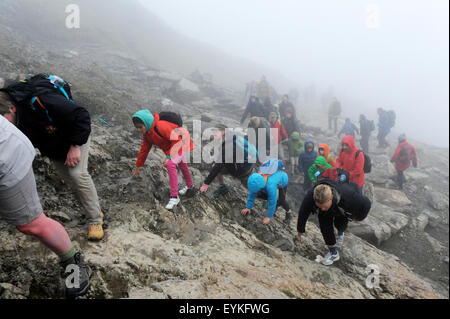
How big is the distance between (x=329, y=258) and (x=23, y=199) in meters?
5.43

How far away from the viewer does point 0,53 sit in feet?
32.4

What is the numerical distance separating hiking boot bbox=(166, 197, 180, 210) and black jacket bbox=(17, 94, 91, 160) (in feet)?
7.25

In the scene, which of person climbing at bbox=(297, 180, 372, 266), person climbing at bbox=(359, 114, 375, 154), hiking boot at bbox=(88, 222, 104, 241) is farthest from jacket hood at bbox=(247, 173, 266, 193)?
person climbing at bbox=(359, 114, 375, 154)

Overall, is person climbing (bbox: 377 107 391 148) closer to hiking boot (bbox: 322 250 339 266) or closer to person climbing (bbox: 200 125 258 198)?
person climbing (bbox: 200 125 258 198)

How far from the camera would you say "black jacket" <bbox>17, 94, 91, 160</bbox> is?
3.18m

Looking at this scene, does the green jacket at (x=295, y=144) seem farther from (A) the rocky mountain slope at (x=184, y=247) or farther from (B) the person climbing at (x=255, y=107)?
(A) the rocky mountain slope at (x=184, y=247)

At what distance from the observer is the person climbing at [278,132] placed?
1056cm

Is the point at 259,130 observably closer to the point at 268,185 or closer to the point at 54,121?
the point at 268,185

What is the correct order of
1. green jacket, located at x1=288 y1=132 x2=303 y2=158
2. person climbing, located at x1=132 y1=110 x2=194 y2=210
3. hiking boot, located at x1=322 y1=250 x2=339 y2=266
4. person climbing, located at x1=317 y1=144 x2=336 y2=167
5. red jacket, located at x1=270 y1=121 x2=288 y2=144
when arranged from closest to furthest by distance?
person climbing, located at x1=132 y1=110 x2=194 y2=210, hiking boot, located at x1=322 y1=250 x2=339 y2=266, person climbing, located at x1=317 y1=144 x2=336 y2=167, green jacket, located at x1=288 y1=132 x2=303 y2=158, red jacket, located at x1=270 y1=121 x2=288 y2=144

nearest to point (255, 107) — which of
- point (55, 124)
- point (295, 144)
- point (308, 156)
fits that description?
point (295, 144)

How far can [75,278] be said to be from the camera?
3.02 meters

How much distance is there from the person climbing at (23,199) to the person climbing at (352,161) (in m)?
7.05

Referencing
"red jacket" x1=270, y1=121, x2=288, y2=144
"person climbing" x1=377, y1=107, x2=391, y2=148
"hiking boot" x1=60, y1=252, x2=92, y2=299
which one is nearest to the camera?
"hiking boot" x1=60, y1=252, x2=92, y2=299
